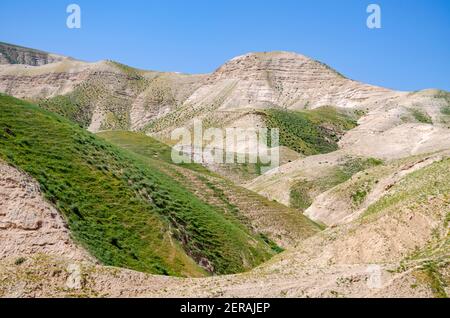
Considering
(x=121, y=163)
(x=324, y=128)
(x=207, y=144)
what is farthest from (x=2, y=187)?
(x=324, y=128)

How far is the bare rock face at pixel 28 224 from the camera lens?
89.3 feet

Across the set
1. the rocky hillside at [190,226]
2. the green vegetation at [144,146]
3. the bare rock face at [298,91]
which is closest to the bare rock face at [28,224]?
the rocky hillside at [190,226]

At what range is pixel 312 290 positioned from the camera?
18.6 metres

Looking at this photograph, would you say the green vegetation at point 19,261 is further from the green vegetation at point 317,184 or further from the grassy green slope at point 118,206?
the green vegetation at point 317,184

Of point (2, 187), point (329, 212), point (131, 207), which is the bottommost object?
point (329, 212)

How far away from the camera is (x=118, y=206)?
36938mm

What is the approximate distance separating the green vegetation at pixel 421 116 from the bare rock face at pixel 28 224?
140 metres

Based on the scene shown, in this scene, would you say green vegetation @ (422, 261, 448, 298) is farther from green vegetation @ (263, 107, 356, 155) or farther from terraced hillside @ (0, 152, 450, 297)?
green vegetation @ (263, 107, 356, 155)

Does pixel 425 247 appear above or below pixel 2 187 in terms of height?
below

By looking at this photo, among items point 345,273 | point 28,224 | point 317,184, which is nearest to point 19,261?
point 28,224

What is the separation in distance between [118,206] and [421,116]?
13876 cm

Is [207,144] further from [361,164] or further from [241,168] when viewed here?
[361,164]

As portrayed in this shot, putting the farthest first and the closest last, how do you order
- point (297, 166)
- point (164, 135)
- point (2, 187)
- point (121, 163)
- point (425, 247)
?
point (164, 135) < point (297, 166) < point (121, 163) < point (2, 187) < point (425, 247)
